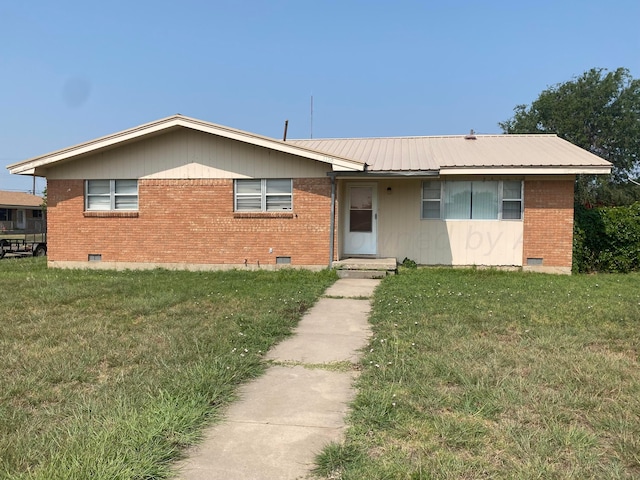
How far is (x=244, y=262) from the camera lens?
500 inches

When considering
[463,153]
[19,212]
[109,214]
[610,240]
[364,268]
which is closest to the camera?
[364,268]

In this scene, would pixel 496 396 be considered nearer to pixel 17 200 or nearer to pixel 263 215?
pixel 263 215

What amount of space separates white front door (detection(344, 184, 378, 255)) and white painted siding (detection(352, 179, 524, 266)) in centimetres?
18

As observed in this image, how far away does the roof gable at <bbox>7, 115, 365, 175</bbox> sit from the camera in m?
11.6

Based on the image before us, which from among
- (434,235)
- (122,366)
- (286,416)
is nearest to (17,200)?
(434,235)

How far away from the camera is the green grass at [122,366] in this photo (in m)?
2.94

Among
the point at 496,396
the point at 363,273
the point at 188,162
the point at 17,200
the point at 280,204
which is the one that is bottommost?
the point at 496,396

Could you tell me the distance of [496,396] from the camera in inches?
150

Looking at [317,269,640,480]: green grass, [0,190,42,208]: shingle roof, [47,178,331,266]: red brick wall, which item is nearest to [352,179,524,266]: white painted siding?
[47,178,331,266]: red brick wall

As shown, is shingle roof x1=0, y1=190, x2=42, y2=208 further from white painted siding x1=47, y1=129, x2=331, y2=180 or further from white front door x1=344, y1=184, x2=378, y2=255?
white front door x1=344, y1=184, x2=378, y2=255

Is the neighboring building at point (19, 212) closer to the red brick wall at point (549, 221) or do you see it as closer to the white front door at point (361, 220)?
the white front door at point (361, 220)

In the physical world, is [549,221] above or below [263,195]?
below

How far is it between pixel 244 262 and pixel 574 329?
27.9 ft

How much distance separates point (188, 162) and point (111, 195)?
8.06 ft
